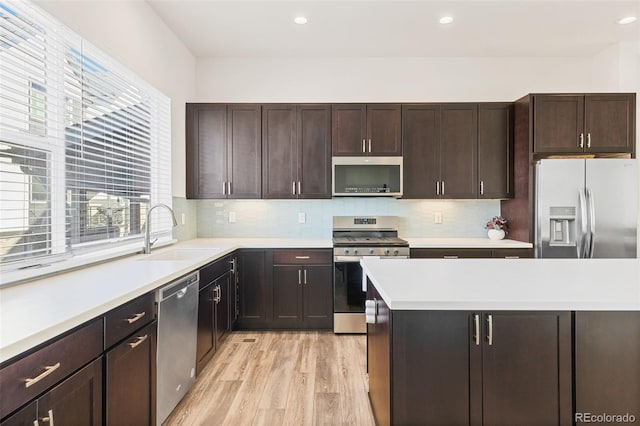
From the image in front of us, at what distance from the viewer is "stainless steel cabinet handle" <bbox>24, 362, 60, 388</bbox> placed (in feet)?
3.32

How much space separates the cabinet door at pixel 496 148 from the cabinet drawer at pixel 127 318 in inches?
131

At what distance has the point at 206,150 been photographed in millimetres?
3697

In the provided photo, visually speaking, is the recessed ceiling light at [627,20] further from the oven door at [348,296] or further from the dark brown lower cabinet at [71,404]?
the dark brown lower cabinet at [71,404]

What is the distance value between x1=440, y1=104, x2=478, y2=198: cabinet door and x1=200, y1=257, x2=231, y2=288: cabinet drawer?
232cm

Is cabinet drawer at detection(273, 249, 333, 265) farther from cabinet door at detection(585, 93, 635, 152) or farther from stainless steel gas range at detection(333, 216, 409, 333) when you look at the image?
cabinet door at detection(585, 93, 635, 152)

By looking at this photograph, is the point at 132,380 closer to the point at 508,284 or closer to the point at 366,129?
the point at 508,284

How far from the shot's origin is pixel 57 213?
1.92 meters

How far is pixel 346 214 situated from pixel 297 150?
0.94m

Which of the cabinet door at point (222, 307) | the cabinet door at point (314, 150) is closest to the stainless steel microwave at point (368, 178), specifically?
the cabinet door at point (314, 150)

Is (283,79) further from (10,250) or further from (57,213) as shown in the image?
(10,250)

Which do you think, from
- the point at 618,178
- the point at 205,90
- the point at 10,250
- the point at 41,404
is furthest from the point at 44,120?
the point at 618,178

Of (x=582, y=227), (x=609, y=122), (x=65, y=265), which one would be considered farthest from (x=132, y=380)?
(x=609, y=122)

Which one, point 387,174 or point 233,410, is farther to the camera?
point 387,174

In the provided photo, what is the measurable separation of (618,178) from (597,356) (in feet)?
8.52
